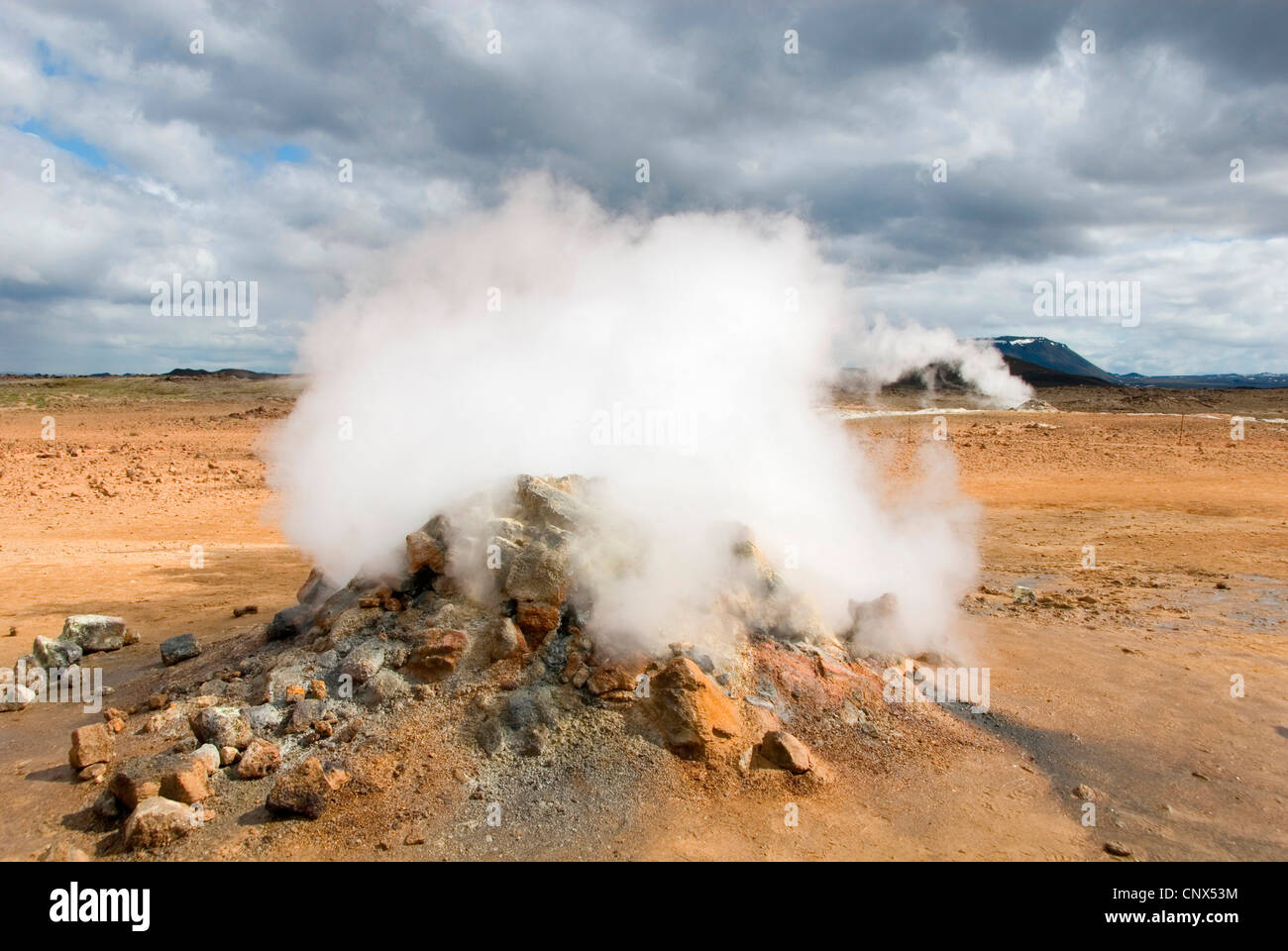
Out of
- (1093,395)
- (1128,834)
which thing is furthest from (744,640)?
(1093,395)

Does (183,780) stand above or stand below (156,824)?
above

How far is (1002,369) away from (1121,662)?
47.6 meters

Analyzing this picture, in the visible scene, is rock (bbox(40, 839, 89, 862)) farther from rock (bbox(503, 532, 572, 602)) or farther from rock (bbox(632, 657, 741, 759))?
rock (bbox(632, 657, 741, 759))

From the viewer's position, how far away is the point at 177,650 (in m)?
6.54

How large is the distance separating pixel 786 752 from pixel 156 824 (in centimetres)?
338

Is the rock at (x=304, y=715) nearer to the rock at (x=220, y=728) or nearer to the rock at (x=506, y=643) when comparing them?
the rock at (x=220, y=728)

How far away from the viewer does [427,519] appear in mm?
6406

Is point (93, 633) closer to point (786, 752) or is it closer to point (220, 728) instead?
point (220, 728)

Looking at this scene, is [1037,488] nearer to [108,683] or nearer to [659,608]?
[659,608]

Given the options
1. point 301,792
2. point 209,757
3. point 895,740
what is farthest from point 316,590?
point 895,740

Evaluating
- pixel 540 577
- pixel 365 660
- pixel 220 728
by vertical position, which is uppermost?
pixel 540 577

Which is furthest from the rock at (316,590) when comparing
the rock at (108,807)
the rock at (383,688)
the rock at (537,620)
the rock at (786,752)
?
the rock at (786,752)
